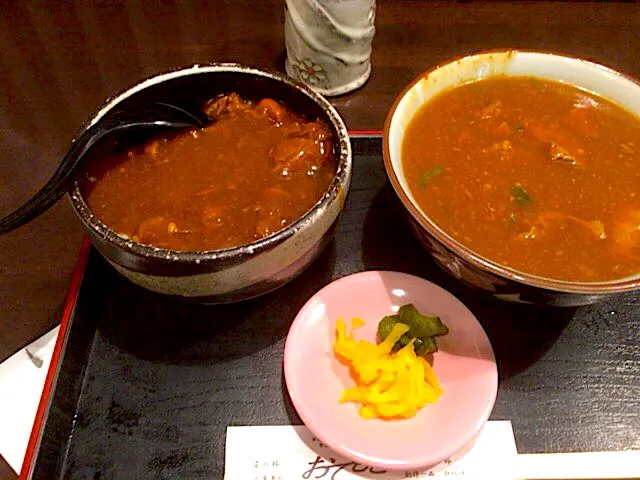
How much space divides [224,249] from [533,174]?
83cm

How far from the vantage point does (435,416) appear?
1.32 m

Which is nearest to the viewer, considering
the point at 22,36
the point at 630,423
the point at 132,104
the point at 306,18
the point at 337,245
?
the point at 630,423

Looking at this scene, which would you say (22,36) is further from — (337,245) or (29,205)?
(337,245)

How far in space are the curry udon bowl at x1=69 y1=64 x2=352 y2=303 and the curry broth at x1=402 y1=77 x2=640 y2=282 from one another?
25cm

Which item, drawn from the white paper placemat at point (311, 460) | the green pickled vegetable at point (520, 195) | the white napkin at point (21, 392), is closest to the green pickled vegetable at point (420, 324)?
the white paper placemat at point (311, 460)

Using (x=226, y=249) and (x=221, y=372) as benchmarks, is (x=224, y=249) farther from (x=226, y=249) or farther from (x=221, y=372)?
(x=221, y=372)

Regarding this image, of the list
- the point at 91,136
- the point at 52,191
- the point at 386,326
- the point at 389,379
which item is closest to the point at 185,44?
the point at 91,136

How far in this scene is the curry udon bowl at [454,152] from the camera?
1249 millimetres

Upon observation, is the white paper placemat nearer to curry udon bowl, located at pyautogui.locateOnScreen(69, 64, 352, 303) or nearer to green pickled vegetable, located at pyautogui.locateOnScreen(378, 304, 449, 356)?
green pickled vegetable, located at pyautogui.locateOnScreen(378, 304, 449, 356)

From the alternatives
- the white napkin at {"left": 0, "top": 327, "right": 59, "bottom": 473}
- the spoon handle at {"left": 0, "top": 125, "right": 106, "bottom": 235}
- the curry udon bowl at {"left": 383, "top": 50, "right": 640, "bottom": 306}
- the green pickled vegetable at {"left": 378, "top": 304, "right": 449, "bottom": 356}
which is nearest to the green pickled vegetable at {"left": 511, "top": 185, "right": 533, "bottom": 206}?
the curry udon bowl at {"left": 383, "top": 50, "right": 640, "bottom": 306}

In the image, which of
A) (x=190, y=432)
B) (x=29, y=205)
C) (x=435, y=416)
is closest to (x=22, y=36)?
(x=29, y=205)

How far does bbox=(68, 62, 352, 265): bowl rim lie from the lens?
4.04ft

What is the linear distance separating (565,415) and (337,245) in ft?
2.39

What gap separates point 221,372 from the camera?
4.65 feet
